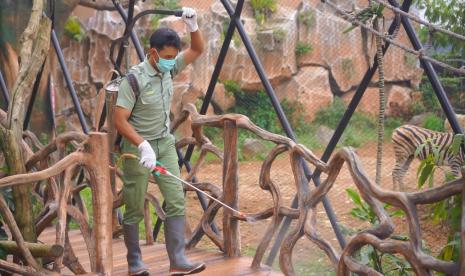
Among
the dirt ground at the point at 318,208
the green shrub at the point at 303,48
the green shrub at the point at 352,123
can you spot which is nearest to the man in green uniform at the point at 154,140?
the dirt ground at the point at 318,208

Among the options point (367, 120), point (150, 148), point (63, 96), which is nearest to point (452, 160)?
point (367, 120)

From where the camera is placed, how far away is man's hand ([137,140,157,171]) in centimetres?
355

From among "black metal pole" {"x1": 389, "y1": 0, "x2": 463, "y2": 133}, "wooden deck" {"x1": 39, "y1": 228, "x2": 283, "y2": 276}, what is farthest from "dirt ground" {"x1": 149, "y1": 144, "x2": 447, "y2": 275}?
"black metal pole" {"x1": 389, "y1": 0, "x2": 463, "y2": 133}

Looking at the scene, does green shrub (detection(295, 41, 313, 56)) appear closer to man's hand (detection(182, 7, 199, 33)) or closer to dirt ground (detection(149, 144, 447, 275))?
dirt ground (detection(149, 144, 447, 275))

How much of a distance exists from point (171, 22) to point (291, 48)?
7.12 ft

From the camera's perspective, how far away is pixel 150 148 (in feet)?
11.7

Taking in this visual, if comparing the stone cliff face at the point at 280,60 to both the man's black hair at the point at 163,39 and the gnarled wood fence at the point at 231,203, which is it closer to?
the gnarled wood fence at the point at 231,203

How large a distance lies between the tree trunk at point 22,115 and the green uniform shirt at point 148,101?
0.44m

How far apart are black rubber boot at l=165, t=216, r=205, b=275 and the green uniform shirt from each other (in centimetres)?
41

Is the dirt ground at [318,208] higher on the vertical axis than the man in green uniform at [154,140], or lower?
lower

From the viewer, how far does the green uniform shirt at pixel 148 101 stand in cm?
366

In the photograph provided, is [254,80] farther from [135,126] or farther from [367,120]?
[135,126]

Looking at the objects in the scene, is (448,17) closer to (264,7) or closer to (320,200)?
(320,200)

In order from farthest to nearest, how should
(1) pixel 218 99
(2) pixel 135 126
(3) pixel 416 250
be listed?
(1) pixel 218 99
(2) pixel 135 126
(3) pixel 416 250
